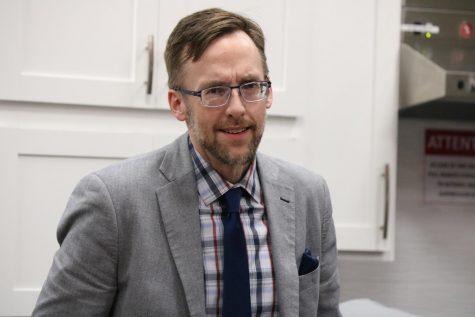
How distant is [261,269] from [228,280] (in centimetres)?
9

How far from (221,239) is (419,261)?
3.90ft

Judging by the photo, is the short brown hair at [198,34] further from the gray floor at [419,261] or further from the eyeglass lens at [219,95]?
the gray floor at [419,261]

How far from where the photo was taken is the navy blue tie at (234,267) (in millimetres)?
1011

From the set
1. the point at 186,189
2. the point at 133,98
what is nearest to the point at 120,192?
the point at 186,189

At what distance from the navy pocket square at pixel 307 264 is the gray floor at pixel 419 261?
89cm

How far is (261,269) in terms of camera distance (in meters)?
1.09

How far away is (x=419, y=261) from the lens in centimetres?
202

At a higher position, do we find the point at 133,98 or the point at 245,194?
the point at 133,98

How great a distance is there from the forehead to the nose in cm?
2

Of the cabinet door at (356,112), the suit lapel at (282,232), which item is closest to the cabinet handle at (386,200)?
the cabinet door at (356,112)

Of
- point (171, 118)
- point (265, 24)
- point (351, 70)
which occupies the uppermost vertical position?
point (265, 24)

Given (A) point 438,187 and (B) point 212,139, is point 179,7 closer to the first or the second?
(B) point 212,139

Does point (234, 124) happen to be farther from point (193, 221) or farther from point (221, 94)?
point (193, 221)

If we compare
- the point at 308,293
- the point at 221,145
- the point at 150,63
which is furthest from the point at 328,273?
the point at 150,63
